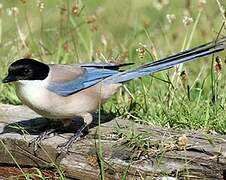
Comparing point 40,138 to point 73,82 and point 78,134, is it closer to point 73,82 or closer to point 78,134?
point 78,134

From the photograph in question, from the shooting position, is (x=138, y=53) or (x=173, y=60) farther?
(x=138, y=53)

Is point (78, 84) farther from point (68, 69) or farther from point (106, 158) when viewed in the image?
point (106, 158)

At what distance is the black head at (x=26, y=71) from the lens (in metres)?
4.37

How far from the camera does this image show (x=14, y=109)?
513 cm

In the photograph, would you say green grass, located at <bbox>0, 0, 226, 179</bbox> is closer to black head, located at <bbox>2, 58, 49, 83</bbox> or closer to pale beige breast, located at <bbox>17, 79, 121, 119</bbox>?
pale beige breast, located at <bbox>17, 79, 121, 119</bbox>

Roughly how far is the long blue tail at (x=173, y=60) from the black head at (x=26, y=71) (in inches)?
17.2

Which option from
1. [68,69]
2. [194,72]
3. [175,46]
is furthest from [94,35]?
[68,69]

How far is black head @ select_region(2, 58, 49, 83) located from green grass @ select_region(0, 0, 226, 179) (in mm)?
737

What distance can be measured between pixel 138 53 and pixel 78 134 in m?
1.14

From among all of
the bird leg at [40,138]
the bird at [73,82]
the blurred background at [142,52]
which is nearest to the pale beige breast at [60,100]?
the bird at [73,82]

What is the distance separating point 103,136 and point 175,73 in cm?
110

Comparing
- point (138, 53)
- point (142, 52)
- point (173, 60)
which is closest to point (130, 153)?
point (173, 60)

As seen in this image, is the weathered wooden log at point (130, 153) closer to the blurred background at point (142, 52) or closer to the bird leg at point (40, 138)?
the bird leg at point (40, 138)

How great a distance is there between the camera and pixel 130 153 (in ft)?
13.4
